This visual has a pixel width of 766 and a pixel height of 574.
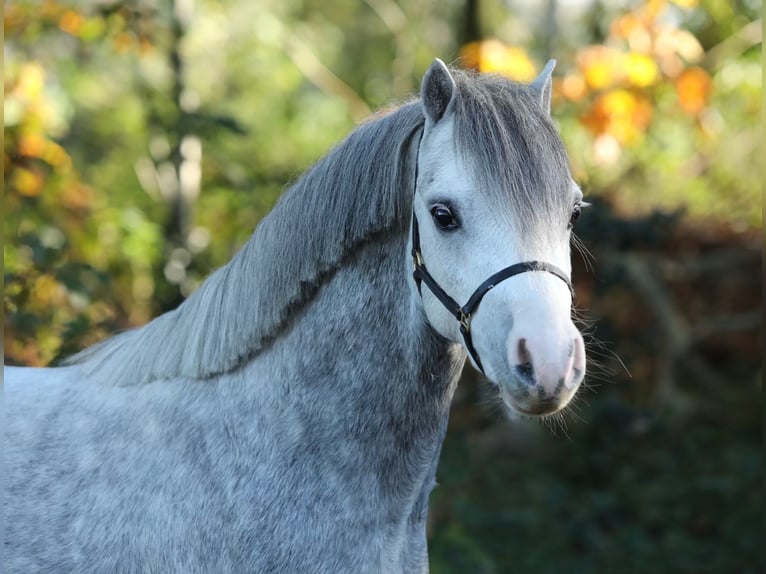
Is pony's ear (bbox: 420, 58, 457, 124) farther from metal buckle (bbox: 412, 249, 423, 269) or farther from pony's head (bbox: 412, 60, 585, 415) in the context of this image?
metal buckle (bbox: 412, 249, 423, 269)

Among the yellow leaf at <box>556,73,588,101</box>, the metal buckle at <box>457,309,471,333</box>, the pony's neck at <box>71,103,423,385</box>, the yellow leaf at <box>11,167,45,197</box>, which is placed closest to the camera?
the metal buckle at <box>457,309,471,333</box>

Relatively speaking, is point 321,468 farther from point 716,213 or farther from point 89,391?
point 716,213

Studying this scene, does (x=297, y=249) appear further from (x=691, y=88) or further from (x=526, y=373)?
(x=691, y=88)

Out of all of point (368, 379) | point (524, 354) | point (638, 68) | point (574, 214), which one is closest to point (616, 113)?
point (638, 68)

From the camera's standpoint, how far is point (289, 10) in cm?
1255

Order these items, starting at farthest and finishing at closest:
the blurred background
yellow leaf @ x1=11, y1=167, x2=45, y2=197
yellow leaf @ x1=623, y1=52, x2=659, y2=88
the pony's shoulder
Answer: yellow leaf @ x1=623, y1=52, x2=659, y2=88 → the blurred background → yellow leaf @ x1=11, y1=167, x2=45, y2=197 → the pony's shoulder

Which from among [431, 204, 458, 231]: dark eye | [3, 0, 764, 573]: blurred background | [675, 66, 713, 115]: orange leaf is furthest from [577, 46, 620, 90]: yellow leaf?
[431, 204, 458, 231]: dark eye

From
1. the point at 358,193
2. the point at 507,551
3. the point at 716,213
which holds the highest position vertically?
the point at 358,193

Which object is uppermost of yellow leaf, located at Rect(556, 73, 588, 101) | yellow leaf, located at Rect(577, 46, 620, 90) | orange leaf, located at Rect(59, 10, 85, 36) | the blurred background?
orange leaf, located at Rect(59, 10, 85, 36)

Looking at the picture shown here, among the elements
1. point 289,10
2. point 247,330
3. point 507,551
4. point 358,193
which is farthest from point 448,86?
point 289,10

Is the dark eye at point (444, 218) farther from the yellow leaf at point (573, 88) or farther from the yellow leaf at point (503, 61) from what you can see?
the yellow leaf at point (573, 88)

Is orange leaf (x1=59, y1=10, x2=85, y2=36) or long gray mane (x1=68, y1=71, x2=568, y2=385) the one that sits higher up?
orange leaf (x1=59, y1=10, x2=85, y2=36)

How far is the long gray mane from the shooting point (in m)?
1.86

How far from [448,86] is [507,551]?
3.91 metres
